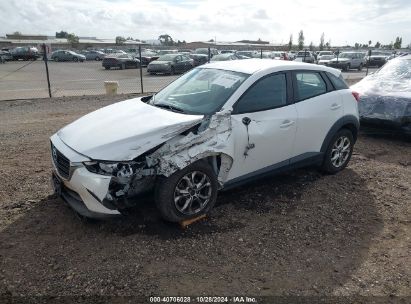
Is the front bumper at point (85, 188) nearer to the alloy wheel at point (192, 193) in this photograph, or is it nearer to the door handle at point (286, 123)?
the alloy wheel at point (192, 193)

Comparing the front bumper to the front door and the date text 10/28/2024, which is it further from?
the front door

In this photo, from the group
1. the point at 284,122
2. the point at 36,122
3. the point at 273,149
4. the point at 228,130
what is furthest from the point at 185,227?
the point at 36,122

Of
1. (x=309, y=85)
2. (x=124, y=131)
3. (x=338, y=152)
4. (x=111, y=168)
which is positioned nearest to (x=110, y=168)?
(x=111, y=168)

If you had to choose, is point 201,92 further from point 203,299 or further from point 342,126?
point 203,299

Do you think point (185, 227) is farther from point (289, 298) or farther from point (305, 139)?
point (305, 139)

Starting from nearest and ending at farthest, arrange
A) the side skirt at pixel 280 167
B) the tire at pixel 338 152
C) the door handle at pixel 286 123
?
the side skirt at pixel 280 167 → the door handle at pixel 286 123 → the tire at pixel 338 152

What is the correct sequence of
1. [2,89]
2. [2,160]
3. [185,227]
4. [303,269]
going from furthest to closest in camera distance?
[2,89] < [2,160] < [185,227] < [303,269]

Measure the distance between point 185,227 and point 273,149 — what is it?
1391 mm

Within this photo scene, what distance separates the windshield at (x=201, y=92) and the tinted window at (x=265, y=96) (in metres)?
0.16

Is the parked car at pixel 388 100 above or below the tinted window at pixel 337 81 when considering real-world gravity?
below

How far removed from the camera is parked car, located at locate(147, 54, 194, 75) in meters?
24.9

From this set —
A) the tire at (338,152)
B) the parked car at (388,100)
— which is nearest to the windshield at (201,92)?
the tire at (338,152)

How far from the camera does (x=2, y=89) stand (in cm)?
1571

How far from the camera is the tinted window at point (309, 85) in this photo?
187 inches
